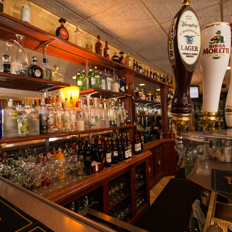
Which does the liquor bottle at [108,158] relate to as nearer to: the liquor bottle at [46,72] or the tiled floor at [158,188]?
the liquor bottle at [46,72]

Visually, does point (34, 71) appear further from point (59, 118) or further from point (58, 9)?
point (58, 9)

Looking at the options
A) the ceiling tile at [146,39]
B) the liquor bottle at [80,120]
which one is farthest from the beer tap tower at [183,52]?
the ceiling tile at [146,39]

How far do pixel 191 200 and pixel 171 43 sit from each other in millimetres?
3275

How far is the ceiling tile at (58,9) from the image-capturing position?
1892 millimetres

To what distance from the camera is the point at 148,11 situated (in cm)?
219

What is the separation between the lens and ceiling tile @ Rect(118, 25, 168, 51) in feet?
9.01

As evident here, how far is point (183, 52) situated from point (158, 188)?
3636mm

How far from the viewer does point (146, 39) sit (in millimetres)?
3002

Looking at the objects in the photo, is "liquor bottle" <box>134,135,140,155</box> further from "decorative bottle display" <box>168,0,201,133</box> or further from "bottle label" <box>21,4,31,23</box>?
"decorative bottle display" <box>168,0,201,133</box>

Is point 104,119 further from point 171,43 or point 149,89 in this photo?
point 149,89

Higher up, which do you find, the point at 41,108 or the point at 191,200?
the point at 41,108

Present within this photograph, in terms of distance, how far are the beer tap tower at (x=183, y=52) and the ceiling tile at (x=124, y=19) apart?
198 centimetres

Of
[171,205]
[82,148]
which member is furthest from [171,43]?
[171,205]

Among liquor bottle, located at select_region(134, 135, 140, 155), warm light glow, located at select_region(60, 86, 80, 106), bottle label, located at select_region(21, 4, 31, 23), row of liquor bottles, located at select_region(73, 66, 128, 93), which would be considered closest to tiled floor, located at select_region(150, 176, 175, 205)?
liquor bottle, located at select_region(134, 135, 140, 155)
